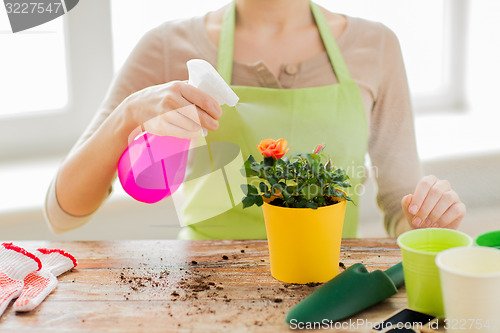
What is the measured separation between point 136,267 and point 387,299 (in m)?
0.37

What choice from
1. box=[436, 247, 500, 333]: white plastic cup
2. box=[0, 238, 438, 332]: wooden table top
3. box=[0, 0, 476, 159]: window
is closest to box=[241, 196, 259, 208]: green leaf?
box=[0, 238, 438, 332]: wooden table top

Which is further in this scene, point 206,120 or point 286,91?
point 286,91

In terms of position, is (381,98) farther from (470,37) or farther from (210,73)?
(470,37)

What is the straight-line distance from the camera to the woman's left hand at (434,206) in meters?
0.90

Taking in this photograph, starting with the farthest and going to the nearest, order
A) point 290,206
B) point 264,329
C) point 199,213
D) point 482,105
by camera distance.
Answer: point 482,105, point 199,213, point 290,206, point 264,329

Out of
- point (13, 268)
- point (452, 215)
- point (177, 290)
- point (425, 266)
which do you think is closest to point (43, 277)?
point (13, 268)

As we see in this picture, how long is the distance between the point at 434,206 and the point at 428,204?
10mm

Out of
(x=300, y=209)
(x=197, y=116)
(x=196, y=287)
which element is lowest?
(x=196, y=287)

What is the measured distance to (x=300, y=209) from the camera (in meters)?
0.76

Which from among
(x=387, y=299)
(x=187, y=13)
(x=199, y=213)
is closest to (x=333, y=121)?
(x=199, y=213)

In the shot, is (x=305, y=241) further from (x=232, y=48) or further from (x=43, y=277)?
(x=232, y=48)

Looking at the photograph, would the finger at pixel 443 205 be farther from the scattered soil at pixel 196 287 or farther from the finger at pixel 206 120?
the finger at pixel 206 120

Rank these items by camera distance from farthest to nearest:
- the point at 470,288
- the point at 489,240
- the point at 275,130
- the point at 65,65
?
the point at 65,65
the point at 275,130
the point at 489,240
the point at 470,288

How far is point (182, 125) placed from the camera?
2.79 ft
